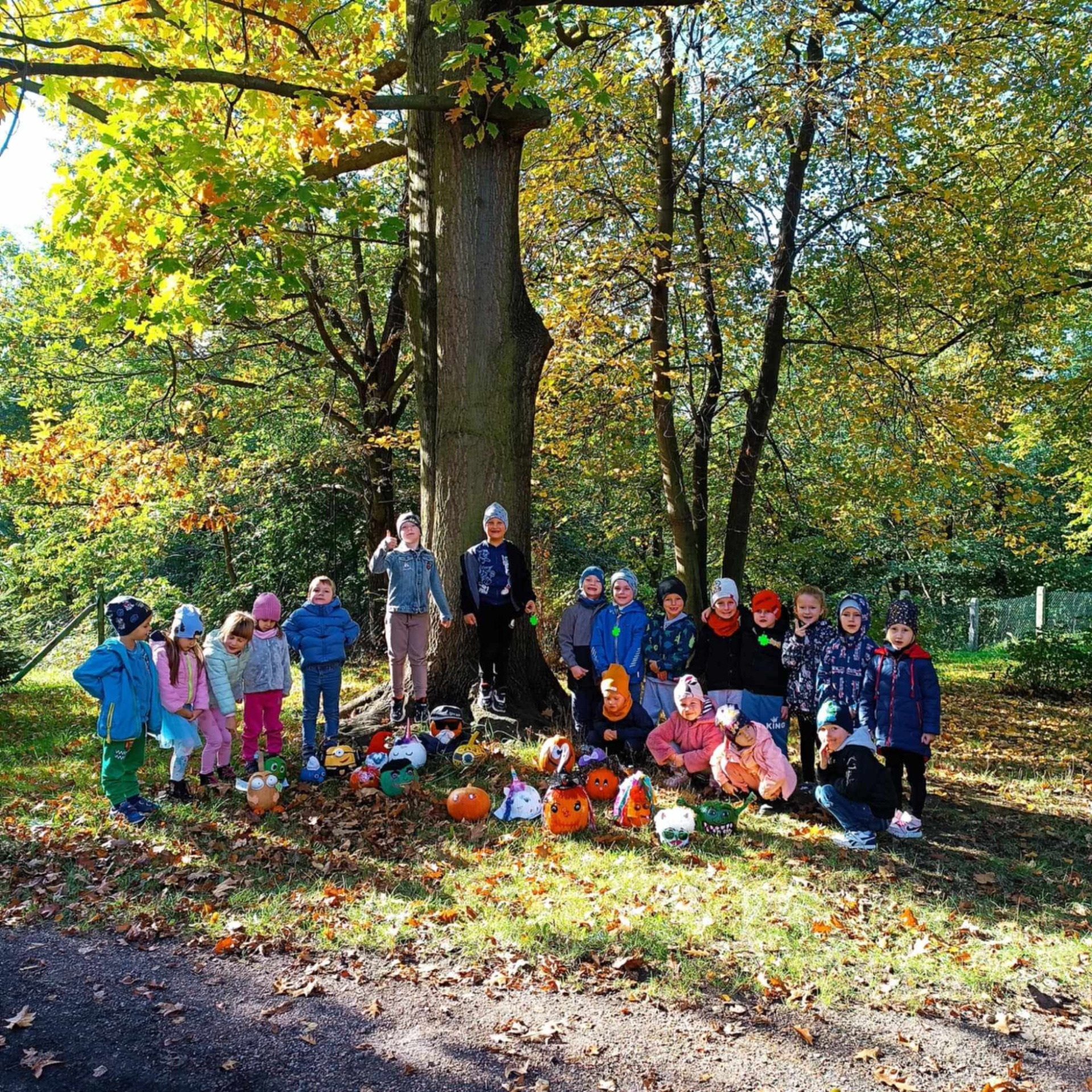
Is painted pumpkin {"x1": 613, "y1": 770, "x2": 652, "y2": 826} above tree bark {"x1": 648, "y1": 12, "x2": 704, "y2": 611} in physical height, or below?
below

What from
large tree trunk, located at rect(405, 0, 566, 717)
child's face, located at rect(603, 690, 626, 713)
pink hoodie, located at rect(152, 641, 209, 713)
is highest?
large tree trunk, located at rect(405, 0, 566, 717)

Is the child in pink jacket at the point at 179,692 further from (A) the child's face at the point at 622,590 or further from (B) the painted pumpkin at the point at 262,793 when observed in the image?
→ (A) the child's face at the point at 622,590

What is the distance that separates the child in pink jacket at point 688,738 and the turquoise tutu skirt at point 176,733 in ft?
11.8

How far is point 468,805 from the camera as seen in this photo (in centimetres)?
619

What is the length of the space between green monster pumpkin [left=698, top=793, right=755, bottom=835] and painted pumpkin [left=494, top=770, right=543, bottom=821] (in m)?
1.15

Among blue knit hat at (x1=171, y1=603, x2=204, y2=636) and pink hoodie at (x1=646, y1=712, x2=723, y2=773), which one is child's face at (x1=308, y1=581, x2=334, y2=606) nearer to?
blue knit hat at (x1=171, y1=603, x2=204, y2=636)

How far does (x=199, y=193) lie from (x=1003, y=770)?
30.7 feet

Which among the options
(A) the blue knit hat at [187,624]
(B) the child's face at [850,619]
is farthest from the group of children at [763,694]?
(A) the blue knit hat at [187,624]

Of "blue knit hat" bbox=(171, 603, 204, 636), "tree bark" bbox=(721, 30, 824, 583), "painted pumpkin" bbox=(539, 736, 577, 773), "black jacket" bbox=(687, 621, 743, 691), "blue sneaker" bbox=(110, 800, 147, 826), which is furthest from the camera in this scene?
"tree bark" bbox=(721, 30, 824, 583)

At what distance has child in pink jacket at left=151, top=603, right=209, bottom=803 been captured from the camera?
21.8 ft

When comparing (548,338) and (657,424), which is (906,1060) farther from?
(657,424)

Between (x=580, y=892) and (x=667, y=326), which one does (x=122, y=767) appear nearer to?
(x=580, y=892)

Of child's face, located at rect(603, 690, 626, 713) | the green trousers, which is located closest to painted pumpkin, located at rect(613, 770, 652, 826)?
child's face, located at rect(603, 690, 626, 713)

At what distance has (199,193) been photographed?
289 inches
